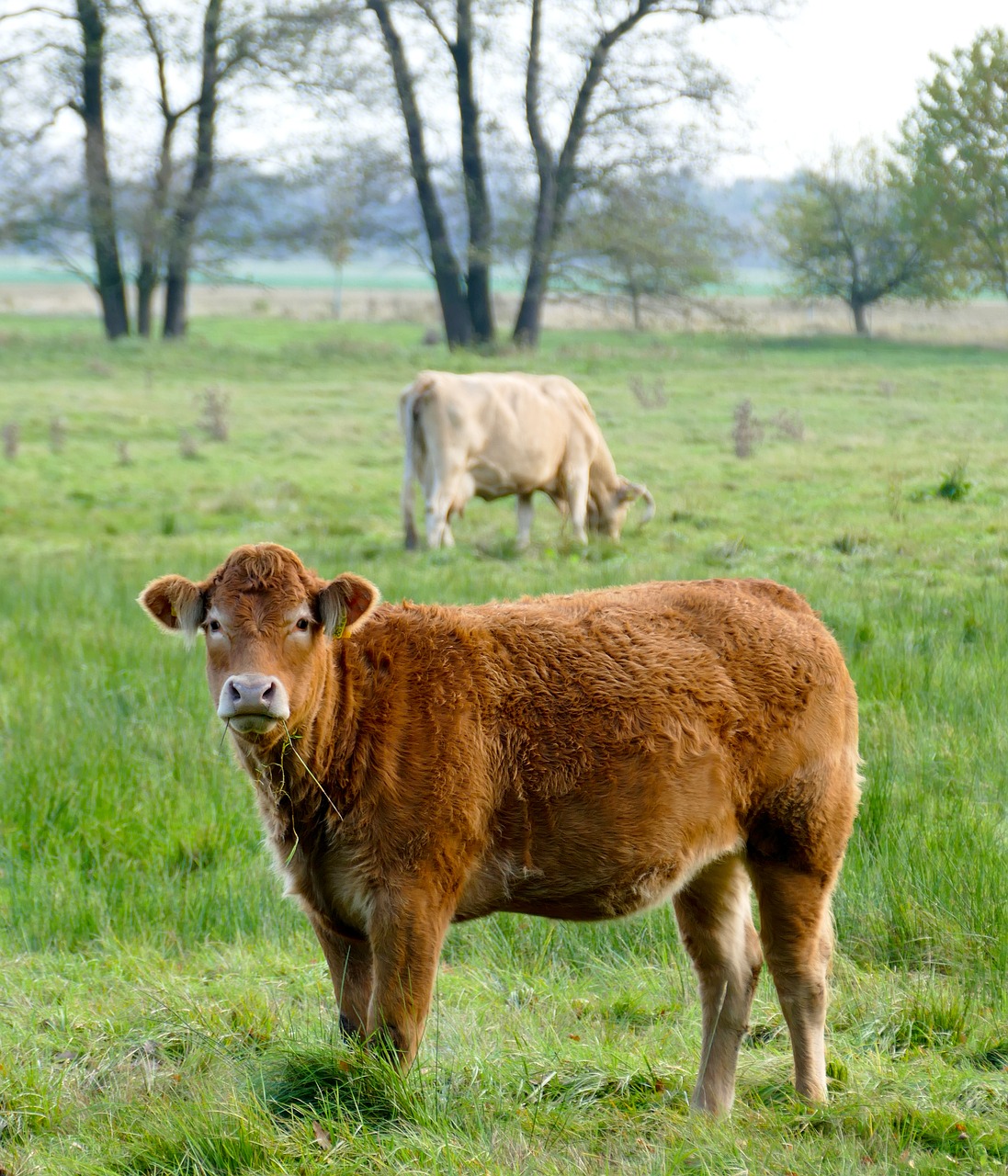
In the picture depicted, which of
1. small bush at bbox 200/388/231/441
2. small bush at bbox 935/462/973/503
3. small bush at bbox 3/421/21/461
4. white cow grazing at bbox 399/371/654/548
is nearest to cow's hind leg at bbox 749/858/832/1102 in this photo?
white cow grazing at bbox 399/371/654/548

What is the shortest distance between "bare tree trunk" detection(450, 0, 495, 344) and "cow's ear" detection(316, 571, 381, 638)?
108ft

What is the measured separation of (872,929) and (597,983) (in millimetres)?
1065

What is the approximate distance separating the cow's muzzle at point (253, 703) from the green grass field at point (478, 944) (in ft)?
3.12

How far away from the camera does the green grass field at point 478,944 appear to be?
3385 mm

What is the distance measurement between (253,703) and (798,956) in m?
1.79

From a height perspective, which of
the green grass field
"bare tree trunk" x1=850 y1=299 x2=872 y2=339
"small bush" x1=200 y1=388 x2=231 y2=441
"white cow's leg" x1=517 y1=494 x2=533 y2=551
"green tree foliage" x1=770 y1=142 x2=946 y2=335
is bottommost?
the green grass field

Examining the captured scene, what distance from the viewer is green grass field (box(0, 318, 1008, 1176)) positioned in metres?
3.38

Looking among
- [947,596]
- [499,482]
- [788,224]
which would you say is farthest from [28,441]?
[788,224]

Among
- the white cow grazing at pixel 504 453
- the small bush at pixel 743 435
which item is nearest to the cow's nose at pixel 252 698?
the white cow grazing at pixel 504 453

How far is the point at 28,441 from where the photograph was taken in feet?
67.2

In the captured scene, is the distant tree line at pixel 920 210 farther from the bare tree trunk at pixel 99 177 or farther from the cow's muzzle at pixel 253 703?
the cow's muzzle at pixel 253 703

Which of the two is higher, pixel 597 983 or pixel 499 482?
pixel 499 482

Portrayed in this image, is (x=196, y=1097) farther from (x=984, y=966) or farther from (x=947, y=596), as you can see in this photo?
(x=947, y=596)

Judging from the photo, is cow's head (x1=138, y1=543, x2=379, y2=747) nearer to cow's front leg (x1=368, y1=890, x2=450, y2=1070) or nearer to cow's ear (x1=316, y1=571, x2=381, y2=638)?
cow's ear (x1=316, y1=571, x2=381, y2=638)
